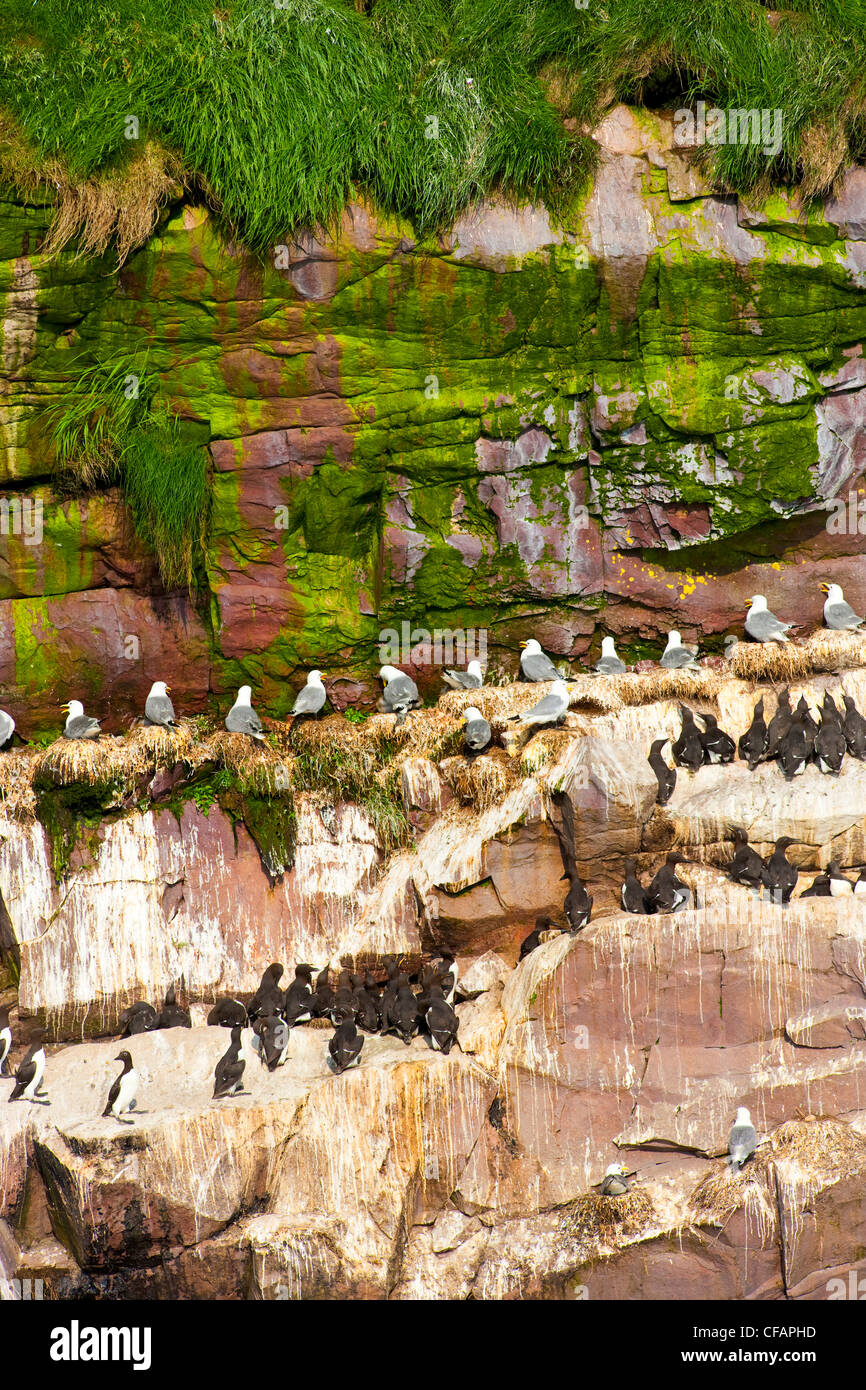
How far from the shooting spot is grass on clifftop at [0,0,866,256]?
10.5 metres

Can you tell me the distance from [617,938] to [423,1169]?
2356 millimetres

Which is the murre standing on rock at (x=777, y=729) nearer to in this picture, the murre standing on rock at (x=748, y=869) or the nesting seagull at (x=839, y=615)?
the murre standing on rock at (x=748, y=869)

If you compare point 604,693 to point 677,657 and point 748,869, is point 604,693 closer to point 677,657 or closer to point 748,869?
point 677,657

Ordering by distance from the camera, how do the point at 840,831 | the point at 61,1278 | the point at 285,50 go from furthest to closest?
1. the point at 285,50
2. the point at 840,831
3. the point at 61,1278

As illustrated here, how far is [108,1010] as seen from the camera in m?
10.0

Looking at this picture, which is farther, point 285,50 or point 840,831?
point 285,50

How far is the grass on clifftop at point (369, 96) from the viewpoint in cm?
1048

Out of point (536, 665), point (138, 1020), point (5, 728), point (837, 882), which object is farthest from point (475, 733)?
point (5, 728)

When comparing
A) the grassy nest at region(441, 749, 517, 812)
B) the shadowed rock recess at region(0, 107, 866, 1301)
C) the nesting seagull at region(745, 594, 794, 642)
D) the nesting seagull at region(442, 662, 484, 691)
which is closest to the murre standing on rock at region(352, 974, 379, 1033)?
the shadowed rock recess at region(0, 107, 866, 1301)

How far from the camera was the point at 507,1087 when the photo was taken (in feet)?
28.7

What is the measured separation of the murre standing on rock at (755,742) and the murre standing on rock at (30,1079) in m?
6.52

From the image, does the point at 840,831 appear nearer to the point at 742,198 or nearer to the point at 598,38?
the point at 742,198

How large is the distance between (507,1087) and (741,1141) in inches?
70.8

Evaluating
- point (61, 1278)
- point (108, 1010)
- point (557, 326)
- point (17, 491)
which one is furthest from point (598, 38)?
point (61, 1278)
